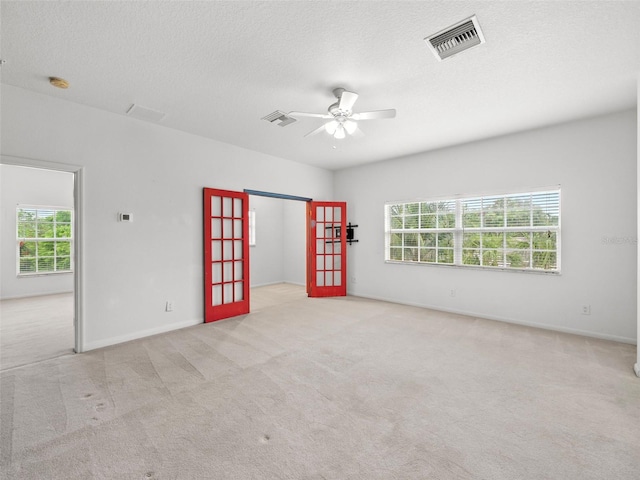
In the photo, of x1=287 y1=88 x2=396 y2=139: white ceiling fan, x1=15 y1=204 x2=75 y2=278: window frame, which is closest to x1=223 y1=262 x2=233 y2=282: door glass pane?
x1=287 y1=88 x2=396 y2=139: white ceiling fan

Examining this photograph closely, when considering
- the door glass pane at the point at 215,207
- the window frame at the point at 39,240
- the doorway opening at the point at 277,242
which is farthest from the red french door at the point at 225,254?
the window frame at the point at 39,240

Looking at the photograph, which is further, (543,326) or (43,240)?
(43,240)

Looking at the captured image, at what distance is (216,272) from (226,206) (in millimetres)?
1030

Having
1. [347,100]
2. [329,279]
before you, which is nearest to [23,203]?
[329,279]

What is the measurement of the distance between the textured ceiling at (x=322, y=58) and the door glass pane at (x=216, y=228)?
1375 millimetres

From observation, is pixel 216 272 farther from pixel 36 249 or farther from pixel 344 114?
pixel 36 249

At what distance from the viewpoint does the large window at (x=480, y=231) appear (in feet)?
13.2

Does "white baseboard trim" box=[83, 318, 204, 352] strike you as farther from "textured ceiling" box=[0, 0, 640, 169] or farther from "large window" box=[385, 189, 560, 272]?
"large window" box=[385, 189, 560, 272]

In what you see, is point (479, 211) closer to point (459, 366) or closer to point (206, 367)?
point (459, 366)

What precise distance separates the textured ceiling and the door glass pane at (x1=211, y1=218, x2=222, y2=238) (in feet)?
4.51

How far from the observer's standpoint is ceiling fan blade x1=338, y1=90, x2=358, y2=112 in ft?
8.57

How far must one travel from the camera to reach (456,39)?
2.16 metres

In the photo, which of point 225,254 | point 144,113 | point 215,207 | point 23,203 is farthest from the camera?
point 23,203

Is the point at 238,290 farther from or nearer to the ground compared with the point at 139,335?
farther from the ground
